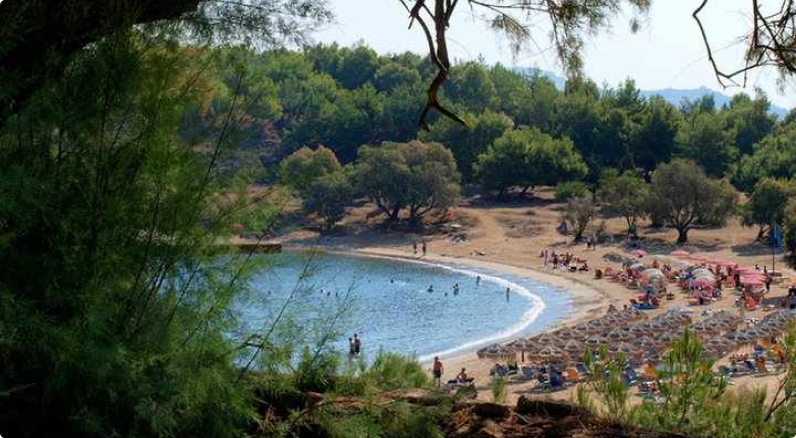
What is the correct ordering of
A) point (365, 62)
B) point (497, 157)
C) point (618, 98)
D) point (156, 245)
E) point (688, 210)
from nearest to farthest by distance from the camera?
point (156, 245), point (688, 210), point (497, 157), point (618, 98), point (365, 62)

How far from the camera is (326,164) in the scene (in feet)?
139

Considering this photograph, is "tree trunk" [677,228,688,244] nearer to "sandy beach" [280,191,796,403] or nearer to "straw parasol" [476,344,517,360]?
"sandy beach" [280,191,796,403]

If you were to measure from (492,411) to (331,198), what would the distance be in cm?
3735

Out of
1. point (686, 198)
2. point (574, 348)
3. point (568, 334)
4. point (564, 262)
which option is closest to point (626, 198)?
point (686, 198)

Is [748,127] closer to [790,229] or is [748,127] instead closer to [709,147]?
[709,147]

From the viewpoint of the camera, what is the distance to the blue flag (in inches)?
1261

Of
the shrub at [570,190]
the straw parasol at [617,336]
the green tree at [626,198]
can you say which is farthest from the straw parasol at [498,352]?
the shrub at [570,190]

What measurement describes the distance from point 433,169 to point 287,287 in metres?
37.0

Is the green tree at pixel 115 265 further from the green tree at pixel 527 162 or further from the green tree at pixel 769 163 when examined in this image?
the green tree at pixel 527 162

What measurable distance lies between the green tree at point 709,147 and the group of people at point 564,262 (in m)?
11.6

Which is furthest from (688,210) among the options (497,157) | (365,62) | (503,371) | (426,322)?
(365,62)

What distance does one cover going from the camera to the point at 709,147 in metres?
Answer: 44.6

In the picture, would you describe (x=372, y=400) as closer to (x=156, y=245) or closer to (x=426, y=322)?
(x=156, y=245)

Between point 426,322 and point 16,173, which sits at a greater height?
point 16,173
